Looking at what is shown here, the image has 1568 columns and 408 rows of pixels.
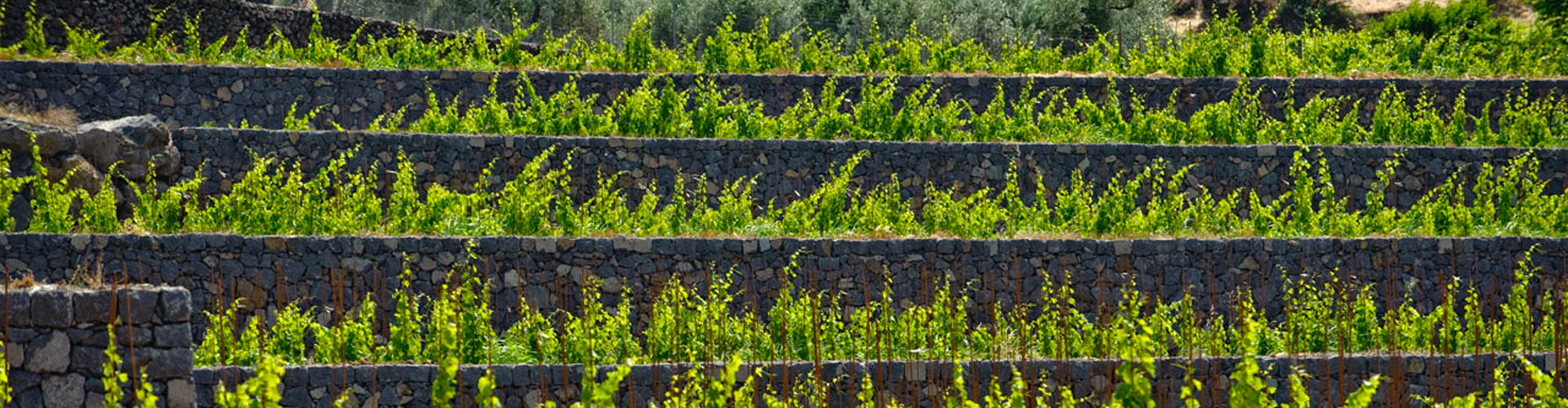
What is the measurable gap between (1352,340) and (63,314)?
9.72m

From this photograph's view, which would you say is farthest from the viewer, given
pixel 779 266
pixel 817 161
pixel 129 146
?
pixel 817 161

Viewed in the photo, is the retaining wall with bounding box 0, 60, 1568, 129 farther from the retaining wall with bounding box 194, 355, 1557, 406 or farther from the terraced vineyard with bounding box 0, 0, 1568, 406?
the retaining wall with bounding box 194, 355, 1557, 406

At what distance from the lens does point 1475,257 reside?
54.1 ft

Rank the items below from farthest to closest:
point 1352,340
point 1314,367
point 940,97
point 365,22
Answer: point 365,22 → point 940,97 → point 1352,340 → point 1314,367

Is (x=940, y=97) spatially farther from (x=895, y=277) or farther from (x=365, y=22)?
(x=365, y=22)

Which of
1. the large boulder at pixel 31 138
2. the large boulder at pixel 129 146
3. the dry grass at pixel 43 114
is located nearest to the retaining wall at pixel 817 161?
the large boulder at pixel 129 146

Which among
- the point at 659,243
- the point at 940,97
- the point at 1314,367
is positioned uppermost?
the point at 940,97

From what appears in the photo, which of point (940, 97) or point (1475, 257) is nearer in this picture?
point (1475, 257)

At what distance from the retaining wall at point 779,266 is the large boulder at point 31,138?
5.16ft

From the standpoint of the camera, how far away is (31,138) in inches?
632

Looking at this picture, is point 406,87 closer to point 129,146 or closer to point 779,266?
point 129,146

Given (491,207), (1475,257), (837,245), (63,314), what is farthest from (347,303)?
(1475,257)

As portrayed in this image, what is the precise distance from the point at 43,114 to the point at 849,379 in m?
9.69

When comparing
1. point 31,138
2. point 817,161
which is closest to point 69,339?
point 31,138
